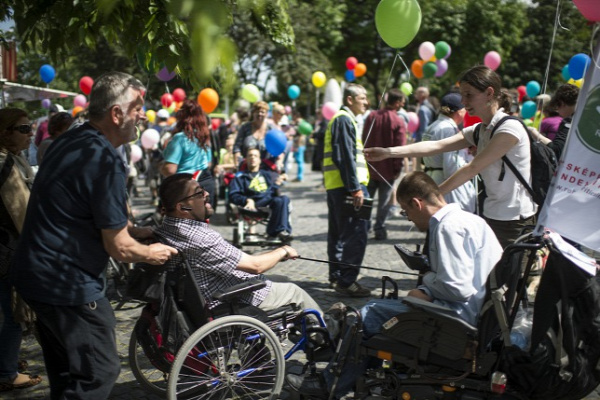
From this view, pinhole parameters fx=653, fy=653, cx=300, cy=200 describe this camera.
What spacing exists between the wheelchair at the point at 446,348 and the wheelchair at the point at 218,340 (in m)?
0.36

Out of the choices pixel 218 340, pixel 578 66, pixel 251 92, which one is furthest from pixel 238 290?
pixel 251 92

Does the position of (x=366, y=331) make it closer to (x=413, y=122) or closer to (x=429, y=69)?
(x=413, y=122)

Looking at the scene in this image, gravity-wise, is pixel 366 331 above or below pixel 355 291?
above

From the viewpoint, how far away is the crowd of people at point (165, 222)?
9.26ft

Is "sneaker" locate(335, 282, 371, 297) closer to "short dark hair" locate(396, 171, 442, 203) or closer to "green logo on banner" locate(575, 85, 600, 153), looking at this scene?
"short dark hair" locate(396, 171, 442, 203)

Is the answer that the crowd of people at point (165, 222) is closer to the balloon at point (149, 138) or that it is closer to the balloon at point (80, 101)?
the balloon at point (149, 138)

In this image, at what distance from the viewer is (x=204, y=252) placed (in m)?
3.69

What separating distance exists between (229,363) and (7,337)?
4.68 feet

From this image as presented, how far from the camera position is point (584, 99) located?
304cm

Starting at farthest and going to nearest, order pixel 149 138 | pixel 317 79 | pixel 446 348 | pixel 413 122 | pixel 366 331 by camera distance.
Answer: pixel 317 79
pixel 149 138
pixel 413 122
pixel 366 331
pixel 446 348

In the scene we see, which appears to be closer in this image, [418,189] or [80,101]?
[418,189]

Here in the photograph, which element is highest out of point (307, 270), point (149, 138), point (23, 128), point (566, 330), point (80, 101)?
point (80, 101)

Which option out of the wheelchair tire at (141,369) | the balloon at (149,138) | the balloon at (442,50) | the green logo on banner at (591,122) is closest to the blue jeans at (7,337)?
the wheelchair tire at (141,369)

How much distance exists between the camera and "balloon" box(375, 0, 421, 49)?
519 cm
